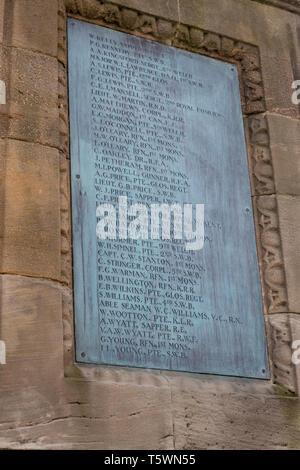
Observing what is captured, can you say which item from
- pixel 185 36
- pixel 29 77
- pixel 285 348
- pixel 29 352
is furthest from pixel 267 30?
pixel 29 352

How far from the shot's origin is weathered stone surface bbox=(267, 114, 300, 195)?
6270mm

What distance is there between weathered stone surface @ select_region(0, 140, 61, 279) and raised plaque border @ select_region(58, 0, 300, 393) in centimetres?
9

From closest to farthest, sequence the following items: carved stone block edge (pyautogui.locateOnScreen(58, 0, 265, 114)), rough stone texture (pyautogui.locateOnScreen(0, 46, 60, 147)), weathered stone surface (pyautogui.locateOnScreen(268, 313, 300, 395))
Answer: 1. rough stone texture (pyautogui.locateOnScreen(0, 46, 60, 147))
2. weathered stone surface (pyautogui.locateOnScreen(268, 313, 300, 395))
3. carved stone block edge (pyautogui.locateOnScreen(58, 0, 265, 114))

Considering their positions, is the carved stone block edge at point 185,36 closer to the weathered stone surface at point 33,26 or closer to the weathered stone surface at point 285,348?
the weathered stone surface at point 33,26

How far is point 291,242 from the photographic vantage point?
6082 millimetres

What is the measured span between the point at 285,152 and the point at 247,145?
10.5 inches

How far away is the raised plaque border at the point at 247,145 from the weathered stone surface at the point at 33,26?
0.09 meters

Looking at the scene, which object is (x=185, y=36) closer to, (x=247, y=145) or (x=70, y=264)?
(x=247, y=145)

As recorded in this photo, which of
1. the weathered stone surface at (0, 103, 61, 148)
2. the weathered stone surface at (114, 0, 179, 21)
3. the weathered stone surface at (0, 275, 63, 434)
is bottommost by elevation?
the weathered stone surface at (0, 275, 63, 434)

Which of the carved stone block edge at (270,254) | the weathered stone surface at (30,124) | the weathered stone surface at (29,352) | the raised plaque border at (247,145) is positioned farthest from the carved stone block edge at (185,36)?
the weathered stone surface at (29,352)

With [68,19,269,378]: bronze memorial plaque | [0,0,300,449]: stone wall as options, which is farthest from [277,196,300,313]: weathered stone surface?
[68,19,269,378]: bronze memorial plaque

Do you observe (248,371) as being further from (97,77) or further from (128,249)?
(97,77)

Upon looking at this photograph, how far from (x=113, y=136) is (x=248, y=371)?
168 cm

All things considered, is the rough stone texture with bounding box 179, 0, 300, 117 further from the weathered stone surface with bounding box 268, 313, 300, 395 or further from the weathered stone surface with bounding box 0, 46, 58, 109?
the weathered stone surface with bounding box 268, 313, 300, 395
